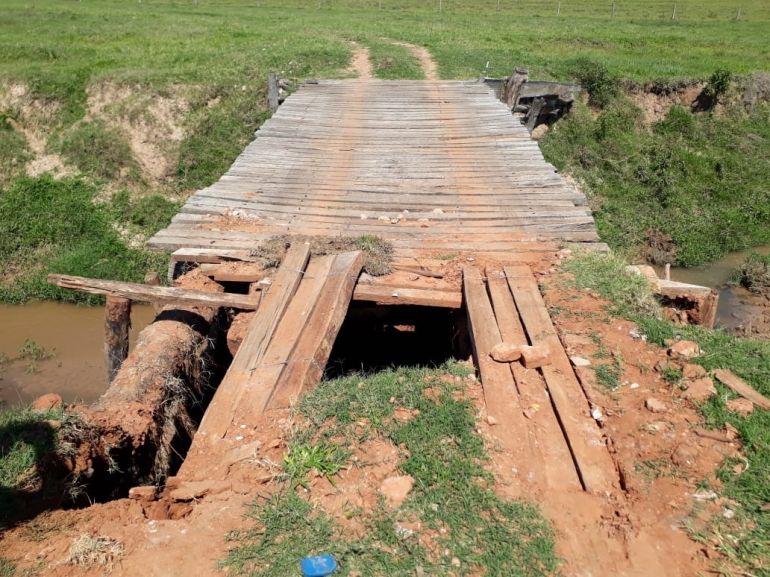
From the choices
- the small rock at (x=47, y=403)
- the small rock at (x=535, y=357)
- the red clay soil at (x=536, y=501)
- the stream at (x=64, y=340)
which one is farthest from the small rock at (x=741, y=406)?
the stream at (x=64, y=340)

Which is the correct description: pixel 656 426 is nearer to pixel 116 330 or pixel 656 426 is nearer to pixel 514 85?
pixel 116 330

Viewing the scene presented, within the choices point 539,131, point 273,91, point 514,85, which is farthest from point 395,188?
point 539,131

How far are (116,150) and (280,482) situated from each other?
12.8 metres

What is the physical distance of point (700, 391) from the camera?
4.37m

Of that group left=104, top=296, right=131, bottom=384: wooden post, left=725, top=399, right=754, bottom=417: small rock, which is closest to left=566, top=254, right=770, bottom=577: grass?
left=725, top=399, right=754, bottom=417: small rock

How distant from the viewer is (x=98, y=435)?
4.28 m

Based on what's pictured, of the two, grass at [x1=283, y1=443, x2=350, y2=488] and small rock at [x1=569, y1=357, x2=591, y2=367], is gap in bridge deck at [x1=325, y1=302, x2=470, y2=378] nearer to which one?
small rock at [x1=569, y1=357, x2=591, y2=367]

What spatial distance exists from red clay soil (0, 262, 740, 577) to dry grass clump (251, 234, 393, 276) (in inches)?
93.2

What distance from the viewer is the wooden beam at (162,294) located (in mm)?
5781

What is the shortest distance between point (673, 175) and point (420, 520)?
46.2 ft

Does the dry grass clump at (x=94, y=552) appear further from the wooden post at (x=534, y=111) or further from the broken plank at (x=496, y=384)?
the wooden post at (x=534, y=111)

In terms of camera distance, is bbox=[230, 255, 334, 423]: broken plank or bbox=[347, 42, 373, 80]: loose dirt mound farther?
bbox=[347, 42, 373, 80]: loose dirt mound

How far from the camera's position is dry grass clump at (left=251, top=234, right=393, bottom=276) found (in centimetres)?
649

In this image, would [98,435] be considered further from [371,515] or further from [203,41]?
[203,41]
